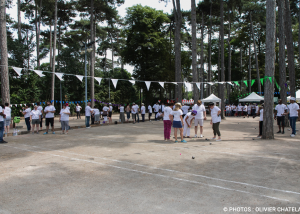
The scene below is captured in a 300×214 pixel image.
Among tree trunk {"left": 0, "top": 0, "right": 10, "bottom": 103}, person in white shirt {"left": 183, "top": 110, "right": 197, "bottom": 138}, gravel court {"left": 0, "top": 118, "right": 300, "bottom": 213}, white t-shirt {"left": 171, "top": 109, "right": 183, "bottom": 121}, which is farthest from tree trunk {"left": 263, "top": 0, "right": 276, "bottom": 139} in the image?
tree trunk {"left": 0, "top": 0, "right": 10, "bottom": 103}

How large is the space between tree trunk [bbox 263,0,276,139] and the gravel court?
6.09 ft

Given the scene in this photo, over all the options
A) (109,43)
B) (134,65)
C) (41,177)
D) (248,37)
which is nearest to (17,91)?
(134,65)

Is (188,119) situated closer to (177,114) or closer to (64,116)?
(177,114)

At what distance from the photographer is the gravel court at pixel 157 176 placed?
12.3 ft

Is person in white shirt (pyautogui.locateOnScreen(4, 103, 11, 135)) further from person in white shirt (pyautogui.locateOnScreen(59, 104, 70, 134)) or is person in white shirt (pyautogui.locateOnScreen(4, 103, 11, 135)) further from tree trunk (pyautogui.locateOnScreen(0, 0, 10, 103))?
tree trunk (pyautogui.locateOnScreen(0, 0, 10, 103))

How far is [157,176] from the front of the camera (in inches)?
203

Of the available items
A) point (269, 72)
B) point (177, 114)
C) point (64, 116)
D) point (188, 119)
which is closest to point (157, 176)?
point (177, 114)

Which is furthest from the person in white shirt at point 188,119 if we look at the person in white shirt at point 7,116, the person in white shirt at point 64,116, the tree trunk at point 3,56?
the tree trunk at point 3,56

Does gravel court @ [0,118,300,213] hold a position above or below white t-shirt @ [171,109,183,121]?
below

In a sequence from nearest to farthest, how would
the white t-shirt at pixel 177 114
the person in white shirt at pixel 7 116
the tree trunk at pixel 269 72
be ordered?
A: the white t-shirt at pixel 177 114
the tree trunk at pixel 269 72
the person in white shirt at pixel 7 116

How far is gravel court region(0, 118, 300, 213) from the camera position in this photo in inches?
147

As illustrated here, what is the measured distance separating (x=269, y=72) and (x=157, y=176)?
808 cm

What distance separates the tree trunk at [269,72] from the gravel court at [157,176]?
1.86 m

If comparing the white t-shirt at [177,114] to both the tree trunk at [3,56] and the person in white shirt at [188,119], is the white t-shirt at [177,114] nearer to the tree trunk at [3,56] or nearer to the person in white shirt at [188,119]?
the person in white shirt at [188,119]
